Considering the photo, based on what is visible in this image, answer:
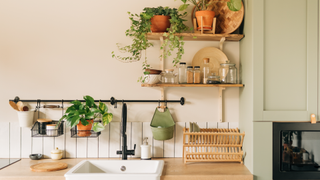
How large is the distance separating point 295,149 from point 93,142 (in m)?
1.58

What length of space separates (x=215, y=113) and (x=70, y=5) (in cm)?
155

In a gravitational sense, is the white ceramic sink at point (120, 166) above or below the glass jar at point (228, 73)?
below

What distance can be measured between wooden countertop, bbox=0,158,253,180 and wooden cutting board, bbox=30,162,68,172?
0.11ft

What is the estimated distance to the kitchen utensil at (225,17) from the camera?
197 cm

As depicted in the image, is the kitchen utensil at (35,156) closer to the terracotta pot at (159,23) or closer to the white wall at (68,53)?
the white wall at (68,53)

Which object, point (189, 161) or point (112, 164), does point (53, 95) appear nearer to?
point (112, 164)

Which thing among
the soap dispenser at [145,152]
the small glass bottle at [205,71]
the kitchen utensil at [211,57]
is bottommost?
the soap dispenser at [145,152]

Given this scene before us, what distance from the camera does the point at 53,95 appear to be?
6.98ft

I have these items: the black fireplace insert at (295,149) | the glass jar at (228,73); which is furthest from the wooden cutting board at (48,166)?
the black fireplace insert at (295,149)

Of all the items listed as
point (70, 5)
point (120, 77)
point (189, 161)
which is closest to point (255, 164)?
point (189, 161)

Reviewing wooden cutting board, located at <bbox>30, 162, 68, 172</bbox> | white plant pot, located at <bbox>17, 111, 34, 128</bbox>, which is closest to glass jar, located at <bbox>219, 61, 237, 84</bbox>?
wooden cutting board, located at <bbox>30, 162, 68, 172</bbox>

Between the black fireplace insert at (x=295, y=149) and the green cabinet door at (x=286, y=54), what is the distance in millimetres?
123

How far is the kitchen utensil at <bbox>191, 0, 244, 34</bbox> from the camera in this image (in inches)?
77.5

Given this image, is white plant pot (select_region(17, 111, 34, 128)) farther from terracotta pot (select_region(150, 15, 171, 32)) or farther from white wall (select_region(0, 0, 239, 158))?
terracotta pot (select_region(150, 15, 171, 32))
